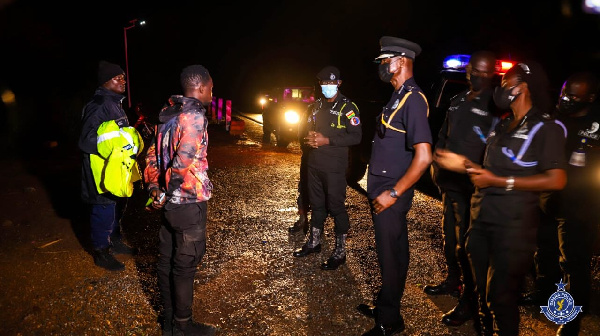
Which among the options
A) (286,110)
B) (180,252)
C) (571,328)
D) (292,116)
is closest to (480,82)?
(571,328)

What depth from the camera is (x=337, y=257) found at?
13.6 ft

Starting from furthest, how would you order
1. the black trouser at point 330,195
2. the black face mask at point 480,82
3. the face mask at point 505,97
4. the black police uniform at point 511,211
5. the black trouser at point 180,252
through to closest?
1. the black trouser at point 330,195
2. the black face mask at point 480,82
3. the black trouser at point 180,252
4. the face mask at point 505,97
5. the black police uniform at point 511,211

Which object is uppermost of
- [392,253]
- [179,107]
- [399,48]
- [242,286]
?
[399,48]

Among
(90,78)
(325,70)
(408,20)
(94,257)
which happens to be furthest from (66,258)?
(408,20)

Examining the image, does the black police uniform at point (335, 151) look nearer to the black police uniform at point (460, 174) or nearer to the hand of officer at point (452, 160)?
the black police uniform at point (460, 174)

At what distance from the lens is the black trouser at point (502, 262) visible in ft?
7.53

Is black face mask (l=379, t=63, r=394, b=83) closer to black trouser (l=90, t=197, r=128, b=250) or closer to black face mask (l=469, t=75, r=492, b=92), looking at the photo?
black face mask (l=469, t=75, r=492, b=92)

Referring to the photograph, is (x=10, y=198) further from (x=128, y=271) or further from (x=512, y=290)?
(x=512, y=290)

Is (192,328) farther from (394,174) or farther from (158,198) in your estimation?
(394,174)

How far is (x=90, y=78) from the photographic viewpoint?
16719mm

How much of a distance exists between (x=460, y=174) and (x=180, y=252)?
8.38 ft

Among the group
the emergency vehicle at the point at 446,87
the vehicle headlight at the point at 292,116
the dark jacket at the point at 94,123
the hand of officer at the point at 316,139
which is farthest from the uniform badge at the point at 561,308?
the vehicle headlight at the point at 292,116

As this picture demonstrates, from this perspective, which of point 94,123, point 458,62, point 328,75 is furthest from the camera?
point 458,62

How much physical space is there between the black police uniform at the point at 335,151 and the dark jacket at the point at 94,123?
216 centimetres
